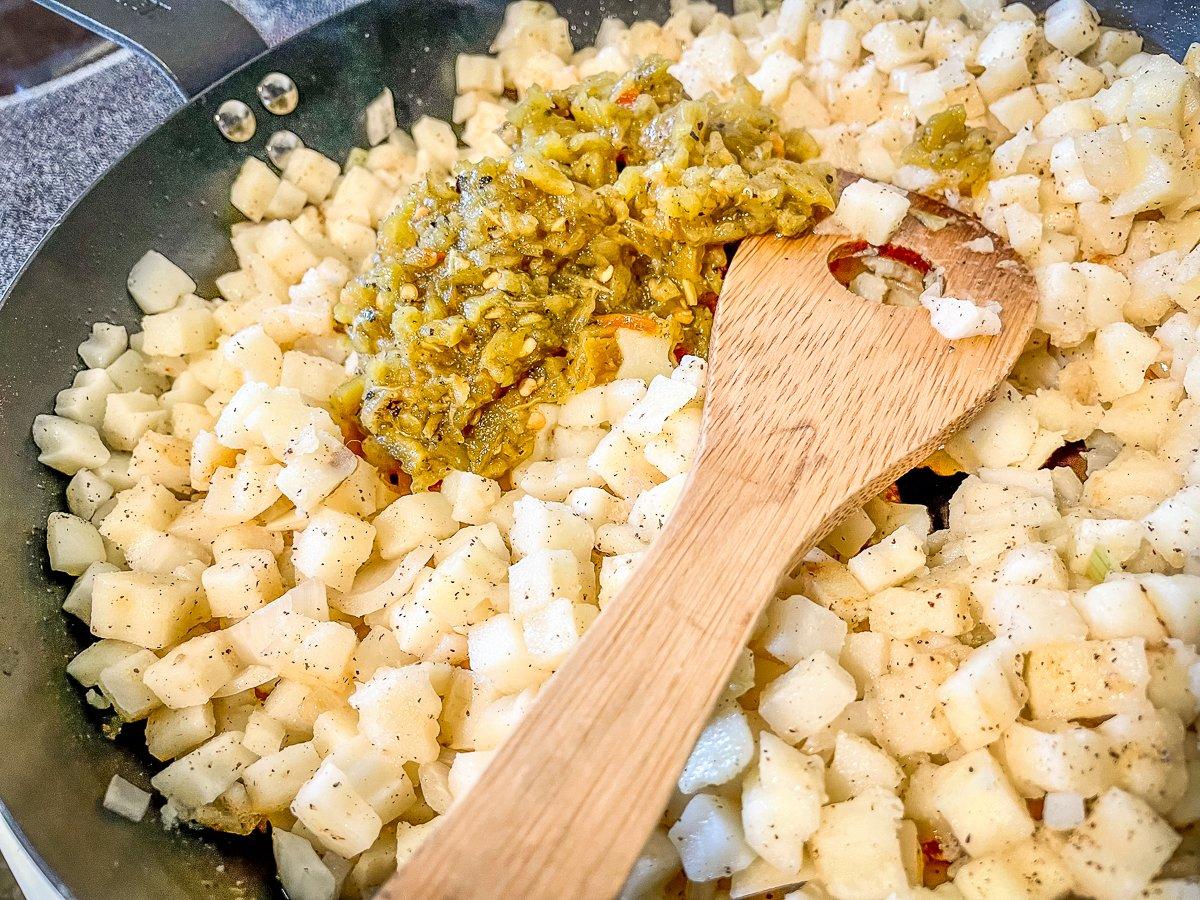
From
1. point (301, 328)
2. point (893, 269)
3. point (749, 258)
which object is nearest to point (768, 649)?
point (749, 258)

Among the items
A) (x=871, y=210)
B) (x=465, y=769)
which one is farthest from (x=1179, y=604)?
(x=465, y=769)

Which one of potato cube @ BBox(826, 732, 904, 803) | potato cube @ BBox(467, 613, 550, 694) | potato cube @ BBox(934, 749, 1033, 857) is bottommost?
potato cube @ BBox(934, 749, 1033, 857)

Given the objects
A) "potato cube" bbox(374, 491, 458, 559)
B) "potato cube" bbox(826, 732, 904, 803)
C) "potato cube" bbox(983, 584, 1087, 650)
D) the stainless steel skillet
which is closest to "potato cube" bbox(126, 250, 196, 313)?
the stainless steel skillet

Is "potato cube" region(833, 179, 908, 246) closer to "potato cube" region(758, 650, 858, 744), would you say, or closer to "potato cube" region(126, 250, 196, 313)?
"potato cube" region(758, 650, 858, 744)

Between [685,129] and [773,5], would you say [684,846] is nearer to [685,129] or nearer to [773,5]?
[685,129]

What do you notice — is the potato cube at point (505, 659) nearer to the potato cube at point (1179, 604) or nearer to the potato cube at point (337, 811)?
the potato cube at point (337, 811)

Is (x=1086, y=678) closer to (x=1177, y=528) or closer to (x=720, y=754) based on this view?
(x=1177, y=528)

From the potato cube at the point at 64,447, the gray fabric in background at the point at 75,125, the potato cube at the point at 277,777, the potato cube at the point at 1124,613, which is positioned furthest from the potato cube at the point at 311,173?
the potato cube at the point at 1124,613

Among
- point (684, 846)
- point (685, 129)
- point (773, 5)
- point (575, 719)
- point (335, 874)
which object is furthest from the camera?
point (773, 5)
